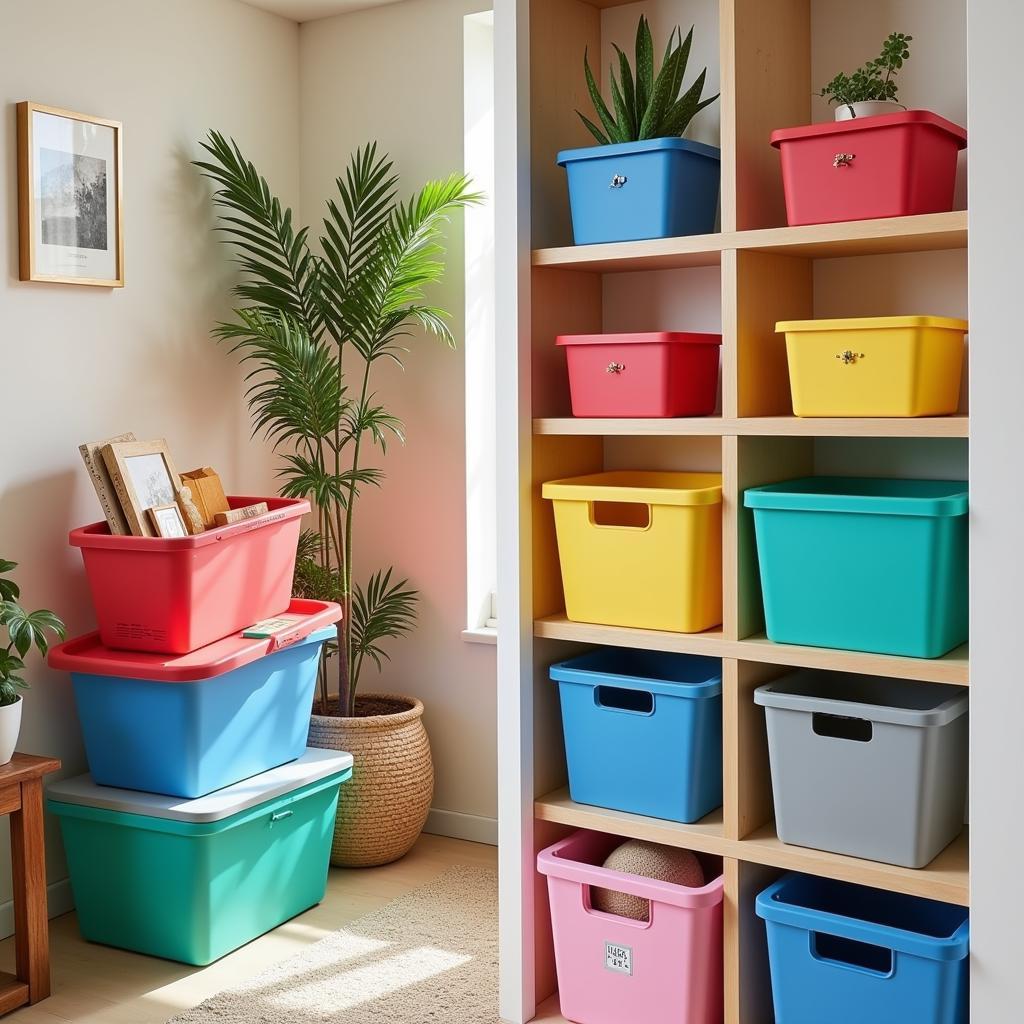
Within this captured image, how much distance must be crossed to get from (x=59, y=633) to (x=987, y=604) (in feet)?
6.28

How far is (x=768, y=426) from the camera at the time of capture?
2.27 metres

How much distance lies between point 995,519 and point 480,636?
1.83 metres

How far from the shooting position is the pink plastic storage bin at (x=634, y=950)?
7.78ft

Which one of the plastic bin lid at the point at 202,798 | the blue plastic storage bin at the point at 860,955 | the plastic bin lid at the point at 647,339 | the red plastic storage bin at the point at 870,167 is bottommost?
the blue plastic storage bin at the point at 860,955

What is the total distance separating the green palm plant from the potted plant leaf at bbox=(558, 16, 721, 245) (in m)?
A: 0.97

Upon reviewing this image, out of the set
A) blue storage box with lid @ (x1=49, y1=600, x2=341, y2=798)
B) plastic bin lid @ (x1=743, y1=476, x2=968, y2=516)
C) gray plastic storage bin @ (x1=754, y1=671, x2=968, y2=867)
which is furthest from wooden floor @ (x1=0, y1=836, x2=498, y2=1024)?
plastic bin lid @ (x1=743, y1=476, x2=968, y2=516)

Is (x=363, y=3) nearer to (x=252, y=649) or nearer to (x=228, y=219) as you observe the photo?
(x=228, y=219)

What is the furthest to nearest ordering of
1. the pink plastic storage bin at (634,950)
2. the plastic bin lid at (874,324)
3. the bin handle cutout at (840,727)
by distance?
the bin handle cutout at (840,727)
the pink plastic storage bin at (634,950)
the plastic bin lid at (874,324)

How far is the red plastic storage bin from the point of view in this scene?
2127mm

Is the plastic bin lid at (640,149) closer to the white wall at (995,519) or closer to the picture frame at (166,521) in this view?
the white wall at (995,519)

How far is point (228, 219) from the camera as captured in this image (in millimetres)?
3385

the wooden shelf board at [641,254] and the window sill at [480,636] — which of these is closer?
the wooden shelf board at [641,254]

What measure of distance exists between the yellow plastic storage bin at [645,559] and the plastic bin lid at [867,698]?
0.67 feet

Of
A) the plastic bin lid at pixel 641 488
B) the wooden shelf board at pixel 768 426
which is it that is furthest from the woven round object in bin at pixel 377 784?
the wooden shelf board at pixel 768 426
